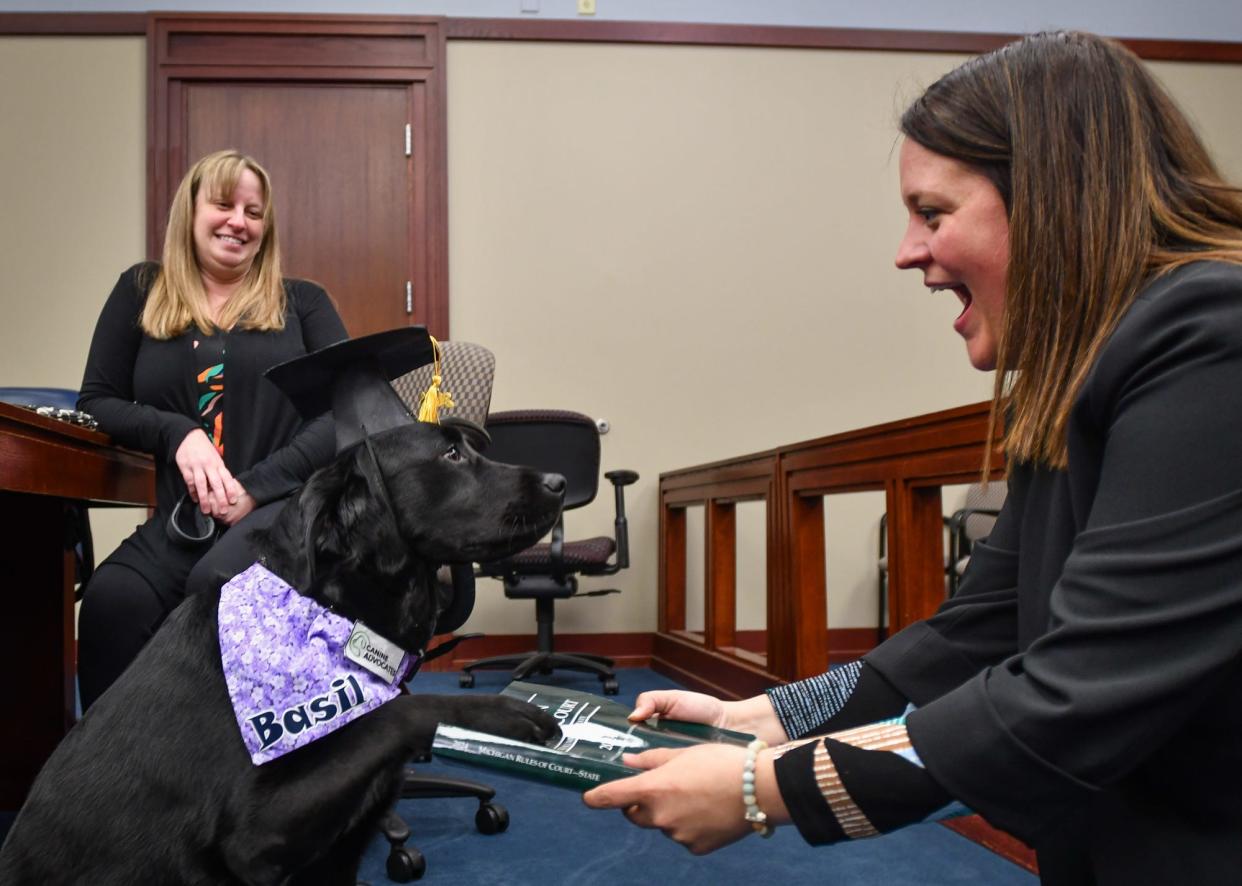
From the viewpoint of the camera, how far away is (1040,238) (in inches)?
31.5

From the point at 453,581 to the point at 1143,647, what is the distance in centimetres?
164

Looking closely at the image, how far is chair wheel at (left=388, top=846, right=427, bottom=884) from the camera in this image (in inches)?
75.0

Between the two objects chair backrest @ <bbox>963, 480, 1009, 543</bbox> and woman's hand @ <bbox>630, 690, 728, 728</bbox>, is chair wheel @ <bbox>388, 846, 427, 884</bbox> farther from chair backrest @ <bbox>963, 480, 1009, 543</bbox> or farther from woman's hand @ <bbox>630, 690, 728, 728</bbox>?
chair backrest @ <bbox>963, 480, 1009, 543</bbox>

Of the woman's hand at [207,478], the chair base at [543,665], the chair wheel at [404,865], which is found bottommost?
the chair base at [543,665]

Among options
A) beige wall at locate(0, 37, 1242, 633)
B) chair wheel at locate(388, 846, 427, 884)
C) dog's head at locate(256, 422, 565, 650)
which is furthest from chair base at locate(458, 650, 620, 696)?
dog's head at locate(256, 422, 565, 650)

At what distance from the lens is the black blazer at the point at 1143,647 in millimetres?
653

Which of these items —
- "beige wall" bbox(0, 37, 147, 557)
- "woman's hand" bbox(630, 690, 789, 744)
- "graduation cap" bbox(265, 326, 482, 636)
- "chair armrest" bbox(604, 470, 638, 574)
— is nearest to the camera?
"woman's hand" bbox(630, 690, 789, 744)

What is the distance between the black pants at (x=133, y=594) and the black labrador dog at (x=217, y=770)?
18.4 inches

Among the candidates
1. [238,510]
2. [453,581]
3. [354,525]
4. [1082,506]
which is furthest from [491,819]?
[1082,506]

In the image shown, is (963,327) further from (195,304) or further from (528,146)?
(528,146)

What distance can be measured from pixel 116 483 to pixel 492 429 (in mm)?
1977

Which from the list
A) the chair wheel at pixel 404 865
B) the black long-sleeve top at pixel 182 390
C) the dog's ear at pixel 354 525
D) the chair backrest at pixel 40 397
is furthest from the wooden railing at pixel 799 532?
the chair backrest at pixel 40 397

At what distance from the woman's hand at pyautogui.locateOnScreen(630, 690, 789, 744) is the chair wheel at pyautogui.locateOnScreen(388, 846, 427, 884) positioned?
1.05 metres

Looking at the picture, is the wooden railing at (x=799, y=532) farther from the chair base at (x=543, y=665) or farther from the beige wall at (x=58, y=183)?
the beige wall at (x=58, y=183)
